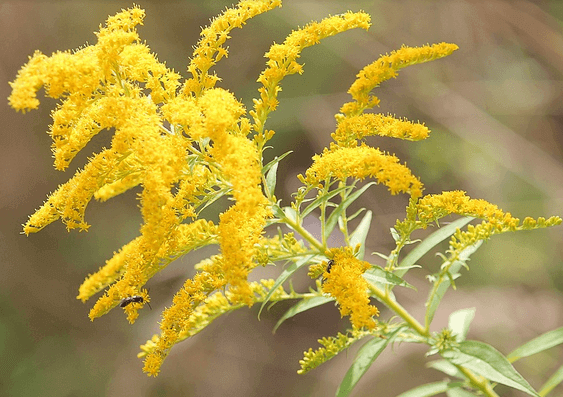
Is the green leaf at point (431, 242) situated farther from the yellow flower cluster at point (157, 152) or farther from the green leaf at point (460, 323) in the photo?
the yellow flower cluster at point (157, 152)

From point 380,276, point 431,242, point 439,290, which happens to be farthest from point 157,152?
point 439,290

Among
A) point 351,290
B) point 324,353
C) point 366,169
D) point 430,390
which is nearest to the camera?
point 351,290

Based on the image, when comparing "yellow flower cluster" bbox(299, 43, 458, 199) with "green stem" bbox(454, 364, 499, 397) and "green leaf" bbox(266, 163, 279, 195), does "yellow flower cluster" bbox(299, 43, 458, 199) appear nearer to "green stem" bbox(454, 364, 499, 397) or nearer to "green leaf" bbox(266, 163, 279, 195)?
"green leaf" bbox(266, 163, 279, 195)

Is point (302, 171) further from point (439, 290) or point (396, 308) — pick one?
point (396, 308)

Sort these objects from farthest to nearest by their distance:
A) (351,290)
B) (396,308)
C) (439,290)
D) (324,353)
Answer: (439,290) < (396,308) < (324,353) < (351,290)

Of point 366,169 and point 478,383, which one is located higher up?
point 366,169

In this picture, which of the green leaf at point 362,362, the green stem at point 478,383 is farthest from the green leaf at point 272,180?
the green stem at point 478,383

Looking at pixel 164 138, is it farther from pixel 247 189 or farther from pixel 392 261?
pixel 392 261
